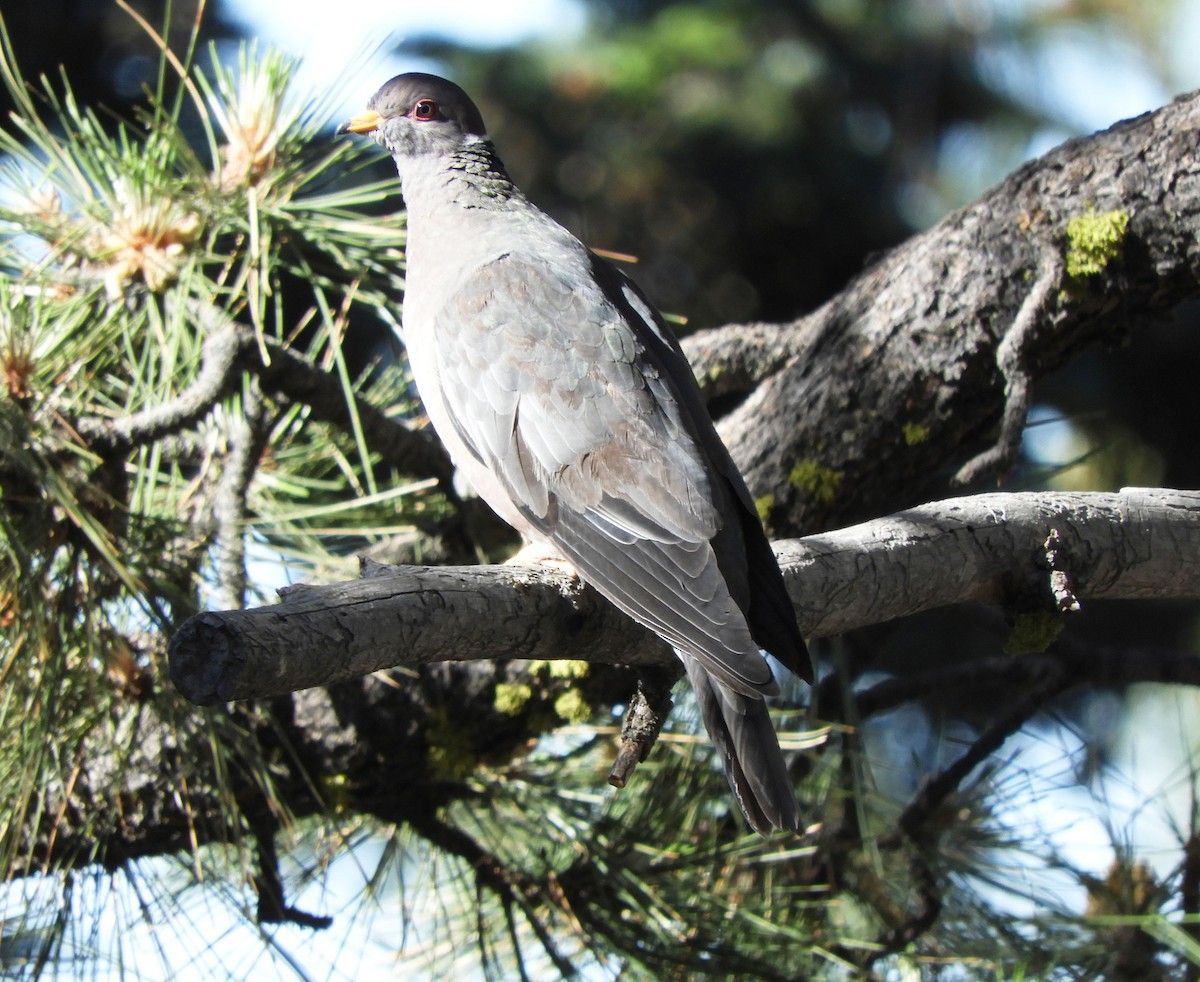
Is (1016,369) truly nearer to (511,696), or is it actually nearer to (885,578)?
(885,578)

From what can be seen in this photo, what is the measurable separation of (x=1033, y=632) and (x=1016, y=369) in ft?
2.12

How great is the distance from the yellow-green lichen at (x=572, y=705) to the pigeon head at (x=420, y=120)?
1.60 meters

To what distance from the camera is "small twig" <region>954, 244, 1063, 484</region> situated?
101 inches

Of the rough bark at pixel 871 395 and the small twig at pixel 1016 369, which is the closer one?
the small twig at pixel 1016 369

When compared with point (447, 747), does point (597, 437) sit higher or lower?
higher

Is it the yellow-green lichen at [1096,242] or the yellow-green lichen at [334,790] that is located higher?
the yellow-green lichen at [1096,242]

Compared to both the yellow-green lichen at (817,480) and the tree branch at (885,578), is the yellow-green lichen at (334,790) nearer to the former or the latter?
the tree branch at (885,578)

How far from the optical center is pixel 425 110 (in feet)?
11.6

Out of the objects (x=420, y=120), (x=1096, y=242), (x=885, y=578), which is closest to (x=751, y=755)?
(x=885, y=578)

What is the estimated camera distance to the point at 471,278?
9.55ft

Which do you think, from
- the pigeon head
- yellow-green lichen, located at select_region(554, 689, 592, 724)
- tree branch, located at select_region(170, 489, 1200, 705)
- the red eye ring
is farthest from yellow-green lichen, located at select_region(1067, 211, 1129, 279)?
the red eye ring

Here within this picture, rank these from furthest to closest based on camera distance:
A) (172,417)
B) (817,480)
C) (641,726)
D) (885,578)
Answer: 1. (817,480)
2. (172,417)
3. (885,578)
4. (641,726)

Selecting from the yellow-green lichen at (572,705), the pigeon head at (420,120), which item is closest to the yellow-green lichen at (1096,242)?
the yellow-green lichen at (572,705)

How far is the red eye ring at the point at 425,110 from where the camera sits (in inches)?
139
